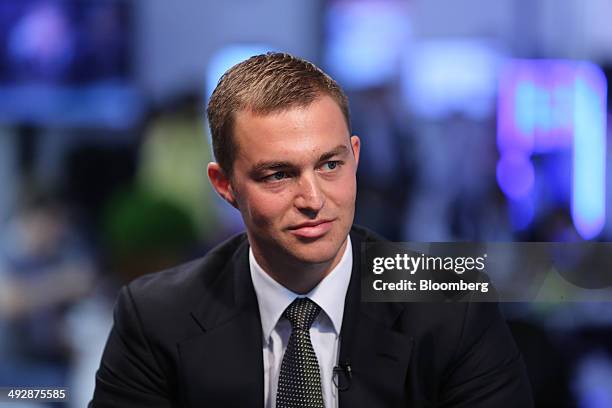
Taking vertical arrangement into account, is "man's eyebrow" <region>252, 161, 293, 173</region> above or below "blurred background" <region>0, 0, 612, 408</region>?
below

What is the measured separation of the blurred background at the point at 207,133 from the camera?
7.36ft

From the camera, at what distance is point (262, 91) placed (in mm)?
1332

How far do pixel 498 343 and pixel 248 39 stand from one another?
140cm

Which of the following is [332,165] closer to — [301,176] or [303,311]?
[301,176]

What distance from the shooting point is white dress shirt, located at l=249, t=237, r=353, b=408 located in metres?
1.44

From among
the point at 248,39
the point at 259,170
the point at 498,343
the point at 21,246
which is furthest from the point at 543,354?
the point at 21,246

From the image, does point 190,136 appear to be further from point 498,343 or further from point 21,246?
point 498,343

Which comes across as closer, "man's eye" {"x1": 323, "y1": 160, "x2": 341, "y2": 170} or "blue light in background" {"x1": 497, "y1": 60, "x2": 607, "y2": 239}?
"man's eye" {"x1": 323, "y1": 160, "x2": 341, "y2": 170}

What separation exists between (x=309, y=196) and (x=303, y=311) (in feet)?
0.73

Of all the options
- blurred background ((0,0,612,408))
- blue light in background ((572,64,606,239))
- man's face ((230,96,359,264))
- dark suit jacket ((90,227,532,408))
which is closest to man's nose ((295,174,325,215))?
man's face ((230,96,359,264))

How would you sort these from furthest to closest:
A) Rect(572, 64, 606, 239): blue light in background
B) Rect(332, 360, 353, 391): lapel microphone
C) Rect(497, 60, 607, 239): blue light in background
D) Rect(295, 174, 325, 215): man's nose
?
Rect(497, 60, 607, 239): blue light in background < Rect(572, 64, 606, 239): blue light in background < Rect(332, 360, 353, 391): lapel microphone < Rect(295, 174, 325, 215): man's nose

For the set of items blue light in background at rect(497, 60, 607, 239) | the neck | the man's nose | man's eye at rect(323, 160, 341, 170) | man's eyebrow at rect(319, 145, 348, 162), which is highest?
blue light in background at rect(497, 60, 607, 239)

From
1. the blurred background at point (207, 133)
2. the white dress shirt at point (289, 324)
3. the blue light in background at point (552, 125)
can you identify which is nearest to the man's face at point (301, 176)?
the white dress shirt at point (289, 324)

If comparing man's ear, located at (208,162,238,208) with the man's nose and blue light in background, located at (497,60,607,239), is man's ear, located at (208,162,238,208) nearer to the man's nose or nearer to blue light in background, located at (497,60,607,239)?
the man's nose
